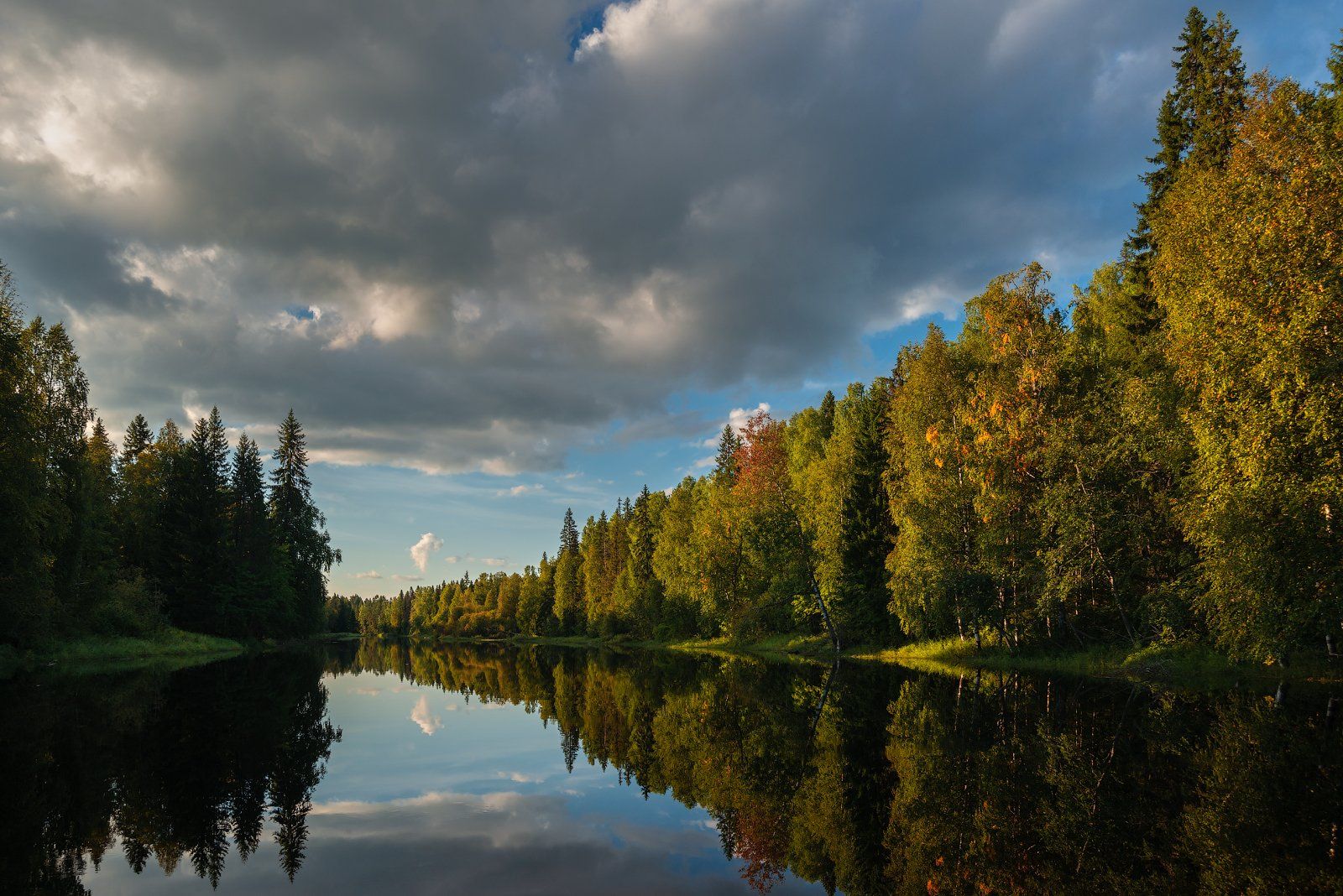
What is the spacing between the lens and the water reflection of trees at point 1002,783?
7227 mm

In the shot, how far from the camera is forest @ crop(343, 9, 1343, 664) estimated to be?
17.0 m

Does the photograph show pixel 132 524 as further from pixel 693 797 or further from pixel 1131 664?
pixel 1131 664

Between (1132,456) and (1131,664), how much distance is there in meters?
8.27

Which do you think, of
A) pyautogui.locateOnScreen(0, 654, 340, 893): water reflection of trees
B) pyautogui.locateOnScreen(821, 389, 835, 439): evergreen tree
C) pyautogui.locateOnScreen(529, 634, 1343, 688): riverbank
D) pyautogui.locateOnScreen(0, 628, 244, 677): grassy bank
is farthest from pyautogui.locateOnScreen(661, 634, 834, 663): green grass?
pyautogui.locateOnScreen(0, 628, 244, 677): grassy bank

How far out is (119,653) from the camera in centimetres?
3625

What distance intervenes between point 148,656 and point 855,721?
42.2 m

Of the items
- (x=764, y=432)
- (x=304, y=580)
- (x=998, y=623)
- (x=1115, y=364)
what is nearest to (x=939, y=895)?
(x=998, y=623)

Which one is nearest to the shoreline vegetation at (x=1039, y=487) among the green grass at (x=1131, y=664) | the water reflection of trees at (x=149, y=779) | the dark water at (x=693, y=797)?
the green grass at (x=1131, y=664)

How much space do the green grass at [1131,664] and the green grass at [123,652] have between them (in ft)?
132

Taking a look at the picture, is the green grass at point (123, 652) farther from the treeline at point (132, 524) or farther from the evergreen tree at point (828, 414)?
the evergreen tree at point (828, 414)

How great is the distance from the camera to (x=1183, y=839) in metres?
7.82

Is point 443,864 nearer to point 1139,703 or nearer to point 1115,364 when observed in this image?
point 1139,703

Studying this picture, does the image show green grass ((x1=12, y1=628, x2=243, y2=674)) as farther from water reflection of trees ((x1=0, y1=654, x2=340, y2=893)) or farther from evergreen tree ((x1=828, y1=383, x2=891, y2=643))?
evergreen tree ((x1=828, y1=383, x2=891, y2=643))

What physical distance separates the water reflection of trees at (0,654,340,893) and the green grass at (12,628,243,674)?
11.1 metres
